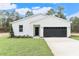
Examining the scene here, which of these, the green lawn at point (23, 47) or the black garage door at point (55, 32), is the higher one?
the black garage door at point (55, 32)

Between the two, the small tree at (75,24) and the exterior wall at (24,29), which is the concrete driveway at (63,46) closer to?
the small tree at (75,24)

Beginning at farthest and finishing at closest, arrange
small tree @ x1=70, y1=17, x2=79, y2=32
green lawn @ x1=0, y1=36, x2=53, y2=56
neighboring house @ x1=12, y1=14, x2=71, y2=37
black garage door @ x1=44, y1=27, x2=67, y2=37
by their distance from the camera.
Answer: black garage door @ x1=44, y1=27, x2=67, y2=37 → neighboring house @ x1=12, y1=14, x2=71, y2=37 → small tree @ x1=70, y1=17, x2=79, y2=32 → green lawn @ x1=0, y1=36, x2=53, y2=56

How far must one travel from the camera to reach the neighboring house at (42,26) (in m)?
8.38

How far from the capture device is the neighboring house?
8.38 m

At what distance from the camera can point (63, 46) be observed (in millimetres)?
8234

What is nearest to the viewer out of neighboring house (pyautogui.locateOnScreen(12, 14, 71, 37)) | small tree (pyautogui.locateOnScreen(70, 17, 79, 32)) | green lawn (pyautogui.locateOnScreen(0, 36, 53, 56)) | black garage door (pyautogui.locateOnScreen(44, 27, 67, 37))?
green lawn (pyautogui.locateOnScreen(0, 36, 53, 56))

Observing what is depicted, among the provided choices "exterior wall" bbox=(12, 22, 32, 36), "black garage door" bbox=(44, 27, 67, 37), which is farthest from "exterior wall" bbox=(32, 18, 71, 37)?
"exterior wall" bbox=(12, 22, 32, 36)

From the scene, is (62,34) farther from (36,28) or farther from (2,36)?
(2,36)

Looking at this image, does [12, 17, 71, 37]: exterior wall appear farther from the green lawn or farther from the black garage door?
the green lawn

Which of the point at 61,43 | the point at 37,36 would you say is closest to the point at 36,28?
the point at 37,36

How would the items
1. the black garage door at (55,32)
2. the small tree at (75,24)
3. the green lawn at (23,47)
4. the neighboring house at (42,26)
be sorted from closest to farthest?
the green lawn at (23,47), the small tree at (75,24), the neighboring house at (42,26), the black garage door at (55,32)

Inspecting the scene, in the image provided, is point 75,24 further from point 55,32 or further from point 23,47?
point 23,47

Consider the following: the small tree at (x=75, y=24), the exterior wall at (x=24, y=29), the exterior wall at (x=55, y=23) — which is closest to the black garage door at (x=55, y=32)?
the exterior wall at (x=55, y=23)

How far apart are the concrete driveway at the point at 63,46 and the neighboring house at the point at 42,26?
0.18m
